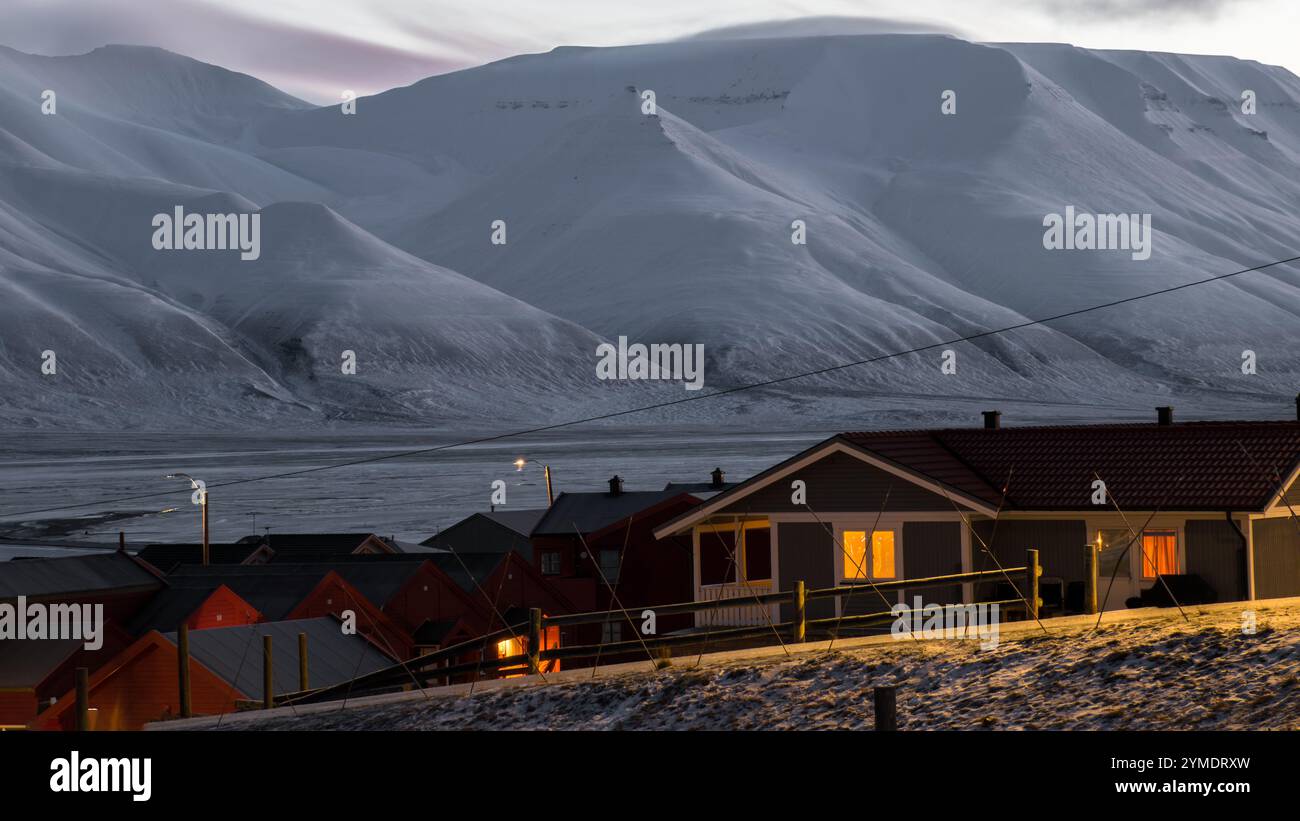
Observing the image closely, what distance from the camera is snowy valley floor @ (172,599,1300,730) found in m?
14.6

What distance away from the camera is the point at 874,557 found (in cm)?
3384

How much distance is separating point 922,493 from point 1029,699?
1849 cm

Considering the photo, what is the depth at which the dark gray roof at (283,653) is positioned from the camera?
42625 millimetres

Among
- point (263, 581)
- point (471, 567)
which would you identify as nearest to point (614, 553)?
point (471, 567)

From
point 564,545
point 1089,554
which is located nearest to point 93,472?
point 564,545

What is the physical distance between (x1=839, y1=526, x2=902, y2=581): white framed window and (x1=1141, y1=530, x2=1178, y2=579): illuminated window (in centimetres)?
459

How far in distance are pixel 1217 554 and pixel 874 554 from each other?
250 inches

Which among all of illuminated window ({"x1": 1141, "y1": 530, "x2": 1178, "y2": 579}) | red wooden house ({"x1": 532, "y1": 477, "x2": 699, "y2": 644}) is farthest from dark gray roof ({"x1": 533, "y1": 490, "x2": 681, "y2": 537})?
illuminated window ({"x1": 1141, "y1": 530, "x2": 1178, "y2": 579})

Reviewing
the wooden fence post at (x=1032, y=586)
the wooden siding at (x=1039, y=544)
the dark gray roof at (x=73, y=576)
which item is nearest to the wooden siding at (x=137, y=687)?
the dark gray roof at (x=73, y=576)

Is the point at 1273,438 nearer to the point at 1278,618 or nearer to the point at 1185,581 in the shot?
the point at 1185,581

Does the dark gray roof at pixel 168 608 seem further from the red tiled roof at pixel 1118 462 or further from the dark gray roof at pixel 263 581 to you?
the red tiled roof at pixel 1118 462

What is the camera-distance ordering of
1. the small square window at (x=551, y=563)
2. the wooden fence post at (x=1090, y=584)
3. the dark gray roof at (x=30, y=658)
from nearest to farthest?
the wooden fence post at (x=1090, y=584)
the dark gray roof at (x=30, y=658)
the small square window at (x=551, y=563)

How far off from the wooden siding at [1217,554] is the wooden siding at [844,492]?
4.52 metres

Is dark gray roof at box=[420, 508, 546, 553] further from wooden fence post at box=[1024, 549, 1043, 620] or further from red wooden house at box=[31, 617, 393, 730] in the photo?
wooden fence post at box=[1024, 549, 1043, 620]
